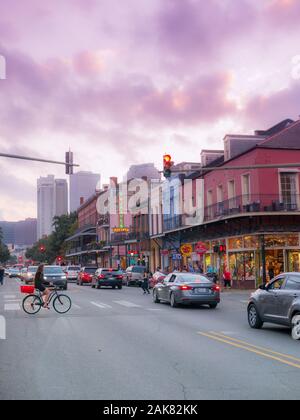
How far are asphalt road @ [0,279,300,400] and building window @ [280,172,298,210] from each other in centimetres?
2032

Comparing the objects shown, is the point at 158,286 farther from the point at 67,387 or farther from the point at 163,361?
the point at 67,387

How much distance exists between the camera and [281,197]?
3550cm

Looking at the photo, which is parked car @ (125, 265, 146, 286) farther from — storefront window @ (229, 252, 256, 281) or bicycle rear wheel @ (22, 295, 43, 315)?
bicycle rear wheel @ (22, 295, 43, 315)

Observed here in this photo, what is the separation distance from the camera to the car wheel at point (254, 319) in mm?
14203

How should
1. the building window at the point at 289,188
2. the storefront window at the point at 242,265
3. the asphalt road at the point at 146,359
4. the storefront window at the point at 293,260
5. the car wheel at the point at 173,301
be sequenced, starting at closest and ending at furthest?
1. the asphalt road at the point at 146,359
2. the car wheel at the point at 173,301
3. the storefront window at the point at 293,260
4. the building window at the point at 289,188
5. the storefront window at the point at 242,265

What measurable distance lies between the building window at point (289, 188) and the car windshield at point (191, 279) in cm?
1631

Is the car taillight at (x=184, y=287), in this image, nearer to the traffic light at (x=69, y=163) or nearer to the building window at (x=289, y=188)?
the traffic light at (x=69, y=163)

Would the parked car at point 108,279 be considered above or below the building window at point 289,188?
below

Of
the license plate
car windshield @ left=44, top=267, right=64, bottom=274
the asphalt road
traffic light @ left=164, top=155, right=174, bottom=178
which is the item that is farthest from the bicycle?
car windshield @ left=44, top=267, right=64, bottom=274

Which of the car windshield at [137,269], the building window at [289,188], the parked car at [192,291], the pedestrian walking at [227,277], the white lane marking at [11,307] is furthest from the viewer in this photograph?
the car windshield at [137,269]

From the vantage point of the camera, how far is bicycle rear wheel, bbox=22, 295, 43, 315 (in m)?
18.2

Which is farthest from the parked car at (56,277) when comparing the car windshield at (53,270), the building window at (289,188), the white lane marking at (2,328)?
the white lane marking at (2,328)

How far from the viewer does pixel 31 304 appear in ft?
59.7
